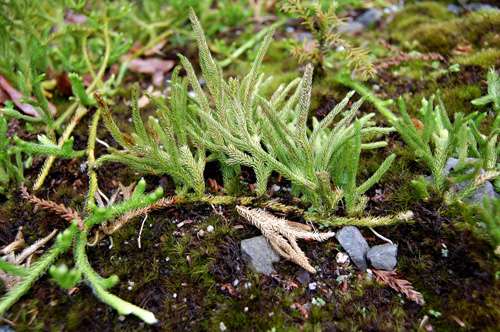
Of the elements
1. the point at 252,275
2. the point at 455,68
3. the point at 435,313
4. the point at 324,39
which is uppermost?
the point at 324,39

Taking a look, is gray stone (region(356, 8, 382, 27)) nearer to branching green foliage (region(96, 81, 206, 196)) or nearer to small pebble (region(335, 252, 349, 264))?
branching green foliage (region(96, 81, 206, 196))

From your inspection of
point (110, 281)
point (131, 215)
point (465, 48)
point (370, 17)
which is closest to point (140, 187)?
point (131, 215)

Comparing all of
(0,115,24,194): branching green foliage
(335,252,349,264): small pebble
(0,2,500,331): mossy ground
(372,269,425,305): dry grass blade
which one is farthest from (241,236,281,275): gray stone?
(0,115,24,194): branching green foliage

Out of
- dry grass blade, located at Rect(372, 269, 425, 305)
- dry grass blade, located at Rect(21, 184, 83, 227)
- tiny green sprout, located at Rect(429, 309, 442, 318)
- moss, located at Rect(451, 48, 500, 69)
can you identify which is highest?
moss, located at Rect(451, 48, 500, 69)

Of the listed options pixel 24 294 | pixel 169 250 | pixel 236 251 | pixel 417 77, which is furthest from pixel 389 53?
pixel 24 294

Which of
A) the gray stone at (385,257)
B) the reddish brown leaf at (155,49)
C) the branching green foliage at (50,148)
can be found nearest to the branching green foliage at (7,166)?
the branching green foliage at (50,148)

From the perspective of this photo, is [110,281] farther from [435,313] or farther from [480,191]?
[480,191]

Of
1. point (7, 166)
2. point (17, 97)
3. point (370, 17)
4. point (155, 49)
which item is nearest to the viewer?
point (7, 166)

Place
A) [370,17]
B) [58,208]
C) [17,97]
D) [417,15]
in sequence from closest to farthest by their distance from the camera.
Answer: [58,208] < [17,97] < [417,15] < [370,17]
